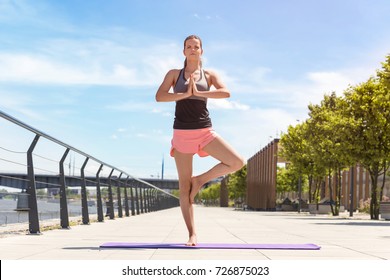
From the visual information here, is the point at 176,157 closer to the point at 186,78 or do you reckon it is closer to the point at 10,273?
the point at 186,78

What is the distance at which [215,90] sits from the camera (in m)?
6.30

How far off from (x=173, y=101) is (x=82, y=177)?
764 centimetres

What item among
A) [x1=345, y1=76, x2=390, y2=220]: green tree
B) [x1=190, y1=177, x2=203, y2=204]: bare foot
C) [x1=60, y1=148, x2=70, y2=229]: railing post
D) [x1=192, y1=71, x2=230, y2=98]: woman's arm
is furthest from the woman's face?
[x1=345, y1=76, x2=390, y2=220]: green tree

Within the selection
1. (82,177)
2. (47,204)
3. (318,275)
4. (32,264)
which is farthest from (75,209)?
(318,275)

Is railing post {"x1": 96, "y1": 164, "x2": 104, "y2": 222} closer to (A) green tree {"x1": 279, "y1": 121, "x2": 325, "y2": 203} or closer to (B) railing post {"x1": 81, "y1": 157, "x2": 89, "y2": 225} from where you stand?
(B) railing post {"x1": 81, "y1": 157, "x2": 89, "y2": 225}

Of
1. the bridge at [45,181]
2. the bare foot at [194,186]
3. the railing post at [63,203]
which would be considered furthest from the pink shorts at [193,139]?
the railing post at [63,203]

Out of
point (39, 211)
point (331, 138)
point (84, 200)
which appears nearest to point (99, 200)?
point (84, 200)

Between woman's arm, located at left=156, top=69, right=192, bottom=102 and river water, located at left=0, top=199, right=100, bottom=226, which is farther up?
woman's arm, located at left=156, top=69, right=192, bottom=102

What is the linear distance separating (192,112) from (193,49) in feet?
2.37

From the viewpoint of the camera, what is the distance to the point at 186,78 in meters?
6.55

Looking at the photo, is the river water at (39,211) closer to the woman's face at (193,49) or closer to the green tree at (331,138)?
the woman's face at (193,49)

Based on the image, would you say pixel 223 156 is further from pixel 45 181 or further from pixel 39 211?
pixel 45 181

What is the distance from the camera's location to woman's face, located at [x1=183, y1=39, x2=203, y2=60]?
6547mm

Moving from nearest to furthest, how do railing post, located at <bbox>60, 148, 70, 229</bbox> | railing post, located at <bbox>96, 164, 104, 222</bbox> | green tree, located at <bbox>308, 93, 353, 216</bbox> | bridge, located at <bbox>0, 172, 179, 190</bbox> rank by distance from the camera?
bridge, located at <bbox>0, 172, 179, 190</bbox> → railing post, located at <bbox>60, 148, 70, 229</bbox> → railing post, located at <bbox>96, 164, 104, 222</bbox> → green tree, located at <bbox>308, 93, 353, 216</bbox>
